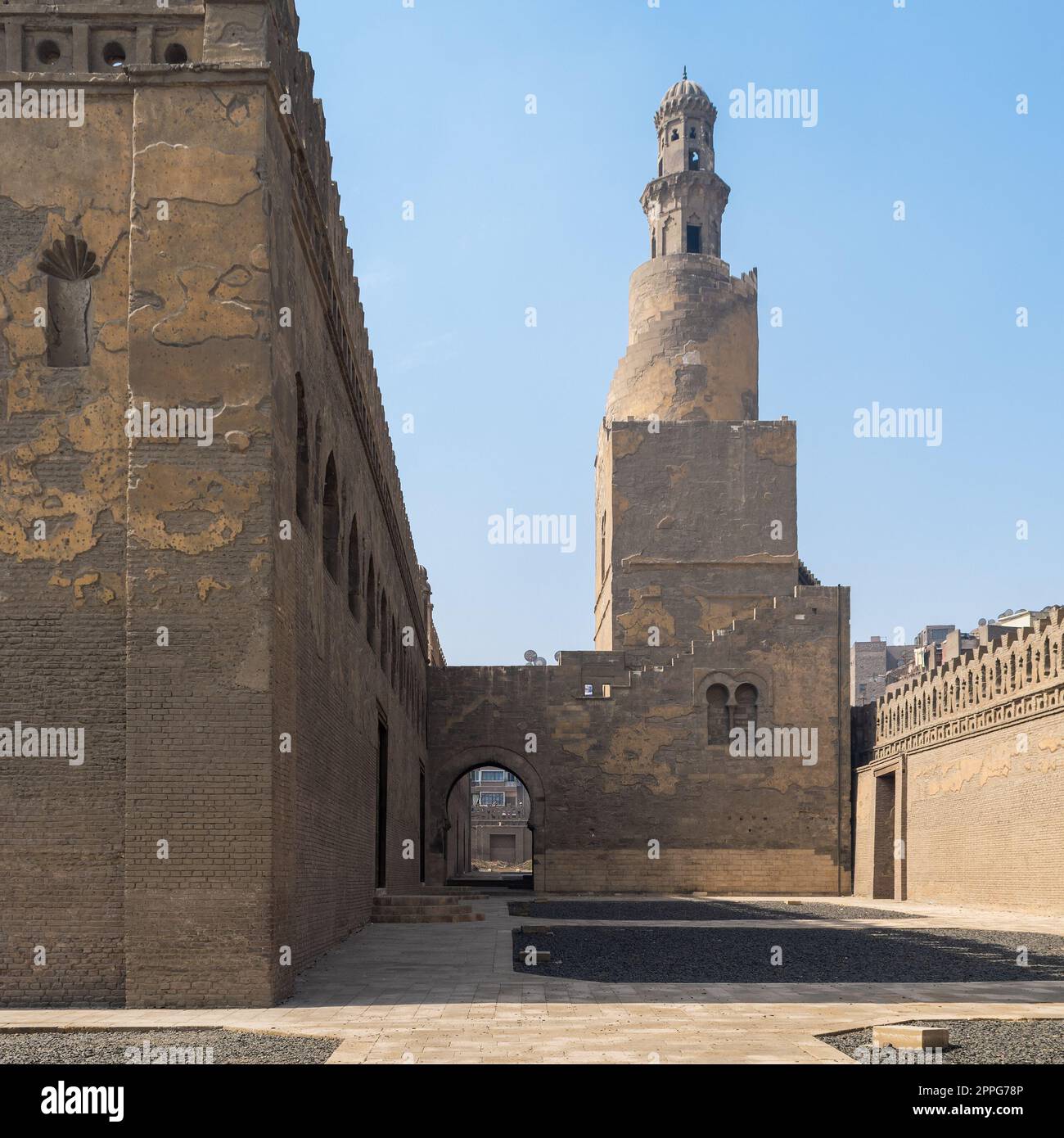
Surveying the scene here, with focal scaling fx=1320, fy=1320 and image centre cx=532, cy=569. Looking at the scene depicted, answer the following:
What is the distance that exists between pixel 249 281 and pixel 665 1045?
6.26 m

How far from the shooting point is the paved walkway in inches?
289

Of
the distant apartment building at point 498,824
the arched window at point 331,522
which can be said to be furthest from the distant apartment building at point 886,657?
the arched window at point 331,522

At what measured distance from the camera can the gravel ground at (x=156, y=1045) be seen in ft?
23.3

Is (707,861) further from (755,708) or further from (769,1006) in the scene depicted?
(769,1006)

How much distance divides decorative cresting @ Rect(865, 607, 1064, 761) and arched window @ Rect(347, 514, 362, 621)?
10.8 meters

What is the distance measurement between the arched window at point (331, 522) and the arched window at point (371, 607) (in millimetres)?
3316

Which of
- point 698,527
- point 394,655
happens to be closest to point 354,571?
point 394,655

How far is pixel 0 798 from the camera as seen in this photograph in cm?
991

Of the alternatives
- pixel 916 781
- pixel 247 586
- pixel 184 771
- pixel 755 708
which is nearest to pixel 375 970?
pixel 184 771

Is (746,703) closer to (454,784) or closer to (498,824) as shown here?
(454,784)

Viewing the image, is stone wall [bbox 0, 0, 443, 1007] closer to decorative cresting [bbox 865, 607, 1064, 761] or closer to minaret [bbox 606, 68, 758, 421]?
decorative cresting [bbox 865, 607, 1064, 761]

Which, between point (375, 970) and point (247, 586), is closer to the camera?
point (247, 586)

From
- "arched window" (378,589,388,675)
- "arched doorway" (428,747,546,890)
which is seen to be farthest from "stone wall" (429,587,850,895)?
"arched window" (378,589,388,675)

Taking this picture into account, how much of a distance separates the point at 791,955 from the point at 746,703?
1695 cm
